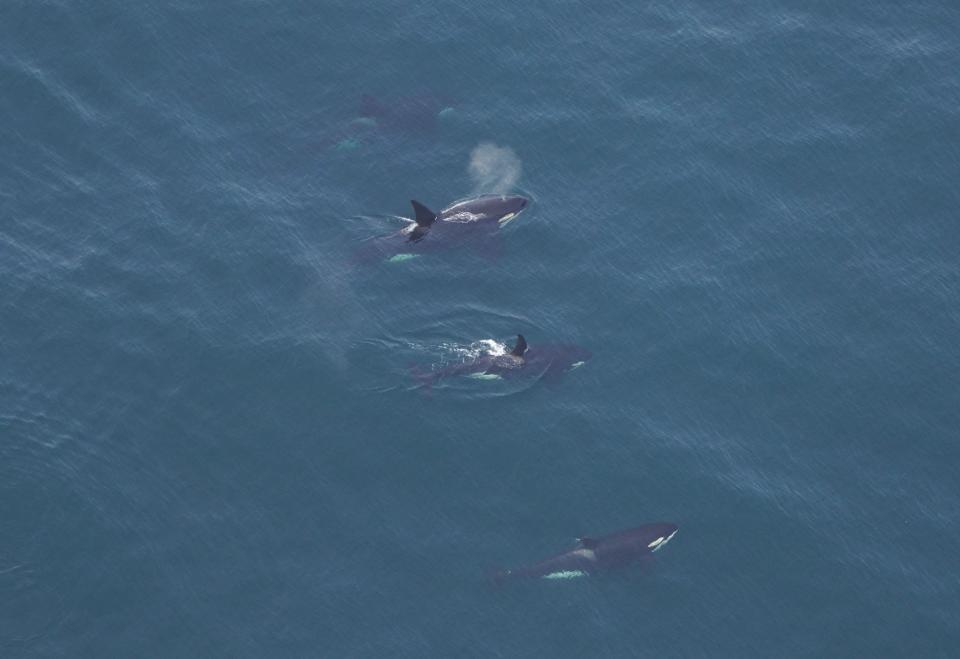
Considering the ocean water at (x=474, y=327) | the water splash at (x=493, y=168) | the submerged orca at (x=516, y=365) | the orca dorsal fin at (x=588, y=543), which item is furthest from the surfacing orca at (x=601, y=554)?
the water splash at (x=493, y=168)

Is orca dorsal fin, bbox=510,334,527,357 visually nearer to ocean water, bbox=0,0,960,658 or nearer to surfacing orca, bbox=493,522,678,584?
ocean water, bbox=0,0,960,658

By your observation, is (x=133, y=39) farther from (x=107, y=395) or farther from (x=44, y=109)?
(x=107, y=395)

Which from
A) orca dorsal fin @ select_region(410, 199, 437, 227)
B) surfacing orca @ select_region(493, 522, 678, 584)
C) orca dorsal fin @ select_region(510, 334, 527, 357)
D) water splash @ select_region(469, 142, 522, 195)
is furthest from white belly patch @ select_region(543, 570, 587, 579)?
water splash @ select_region(469, 142, 522, 195)

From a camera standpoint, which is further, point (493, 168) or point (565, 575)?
point (493, 168)

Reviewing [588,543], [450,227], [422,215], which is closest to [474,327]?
[450,227]

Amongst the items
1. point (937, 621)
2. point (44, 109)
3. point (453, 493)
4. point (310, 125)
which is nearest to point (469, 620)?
point (453, 493)

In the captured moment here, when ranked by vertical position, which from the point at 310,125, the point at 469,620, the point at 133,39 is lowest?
the point at 469,620

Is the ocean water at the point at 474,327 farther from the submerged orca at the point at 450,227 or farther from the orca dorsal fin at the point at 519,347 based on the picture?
the orca dorsal fin at the point at 519,347

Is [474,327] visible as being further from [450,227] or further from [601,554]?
[601,554]
